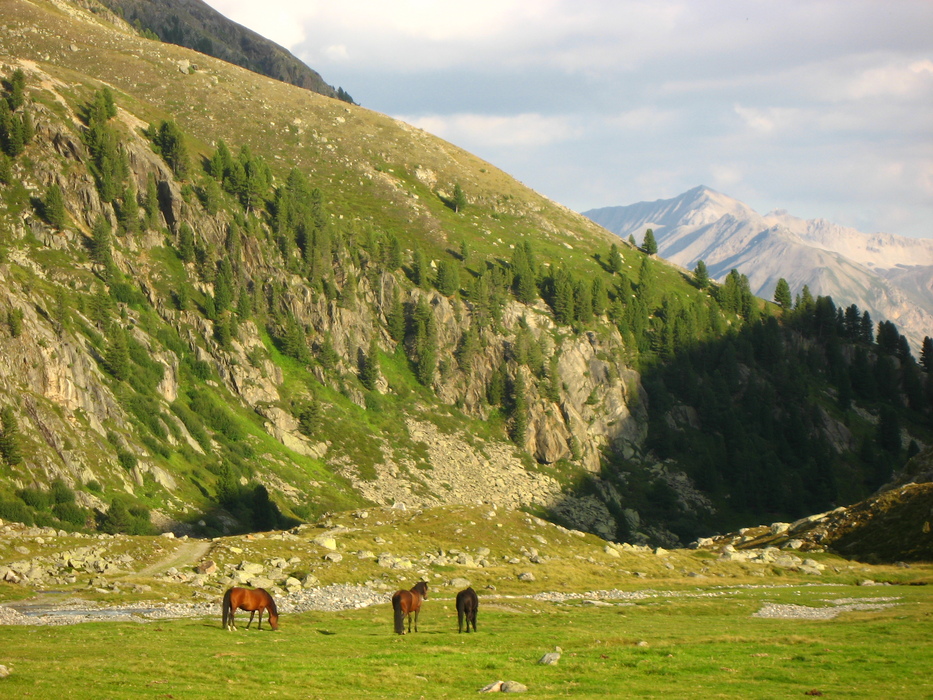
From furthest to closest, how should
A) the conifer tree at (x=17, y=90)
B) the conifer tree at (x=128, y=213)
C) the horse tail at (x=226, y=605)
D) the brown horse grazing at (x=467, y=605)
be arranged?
the conifer tree at (x=17, y=90) → the conifer tree at (x=128, y=213) → the brown horse grazing at (x=467, y=605) → the horse tail at (x=226, y=605)

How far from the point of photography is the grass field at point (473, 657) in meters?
24.5

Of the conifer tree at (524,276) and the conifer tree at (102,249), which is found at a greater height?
the conifer tree at (524,276)

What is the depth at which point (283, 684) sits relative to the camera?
24875mm

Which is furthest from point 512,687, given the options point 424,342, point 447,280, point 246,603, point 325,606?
point 447,280

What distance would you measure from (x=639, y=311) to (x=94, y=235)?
4531 inches

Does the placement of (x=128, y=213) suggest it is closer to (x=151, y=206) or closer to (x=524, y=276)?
(x=151, y=206)

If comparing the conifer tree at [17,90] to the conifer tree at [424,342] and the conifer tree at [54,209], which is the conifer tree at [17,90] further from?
the conifer tree at [424,342]

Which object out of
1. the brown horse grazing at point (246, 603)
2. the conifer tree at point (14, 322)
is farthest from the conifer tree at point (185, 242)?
the brown horse grazing at point (246, 603)

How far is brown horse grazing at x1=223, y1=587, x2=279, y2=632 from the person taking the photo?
36.2m

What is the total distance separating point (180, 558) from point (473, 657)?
32639mm

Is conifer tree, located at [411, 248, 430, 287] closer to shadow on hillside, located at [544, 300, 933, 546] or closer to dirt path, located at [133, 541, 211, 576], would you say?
shadow on hillside, located at [544, 300, 933, 546]

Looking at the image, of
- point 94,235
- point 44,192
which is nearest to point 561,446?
point 94,235

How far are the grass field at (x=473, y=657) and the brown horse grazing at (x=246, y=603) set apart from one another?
793 mm

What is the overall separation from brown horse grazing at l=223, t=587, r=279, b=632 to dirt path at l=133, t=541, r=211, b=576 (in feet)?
59.0
